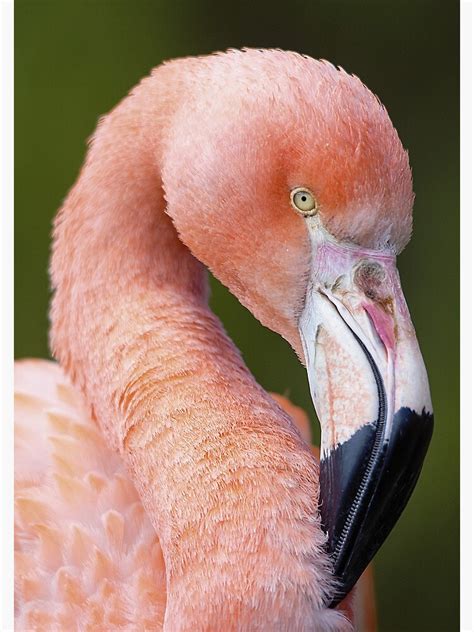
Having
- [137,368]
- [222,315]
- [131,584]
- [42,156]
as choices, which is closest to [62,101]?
[42,156]

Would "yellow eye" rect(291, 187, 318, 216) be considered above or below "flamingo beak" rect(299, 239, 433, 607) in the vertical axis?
above

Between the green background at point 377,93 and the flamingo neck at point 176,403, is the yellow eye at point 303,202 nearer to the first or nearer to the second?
the flamingo neck at point 176,403

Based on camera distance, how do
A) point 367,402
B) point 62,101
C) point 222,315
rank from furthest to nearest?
point 222,315 → point 62,101 → point 367,402

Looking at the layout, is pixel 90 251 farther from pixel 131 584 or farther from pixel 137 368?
pixel 131 584

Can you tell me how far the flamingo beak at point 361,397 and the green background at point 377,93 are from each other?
2.23 feet

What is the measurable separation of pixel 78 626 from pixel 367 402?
0.71 meters

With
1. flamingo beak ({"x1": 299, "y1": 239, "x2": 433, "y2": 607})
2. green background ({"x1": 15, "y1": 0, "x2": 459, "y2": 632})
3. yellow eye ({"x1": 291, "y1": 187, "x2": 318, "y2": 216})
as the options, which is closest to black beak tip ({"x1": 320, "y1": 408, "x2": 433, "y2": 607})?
flamingo beak ({"x1": 299, "y1": 239, "x2": 433, "y2": 607})

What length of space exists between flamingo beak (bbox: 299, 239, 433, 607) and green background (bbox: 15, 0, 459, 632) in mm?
680

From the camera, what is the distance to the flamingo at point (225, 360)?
1451 millimetres

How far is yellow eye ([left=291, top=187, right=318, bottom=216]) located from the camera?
1466 mm

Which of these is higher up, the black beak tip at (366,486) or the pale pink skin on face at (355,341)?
the pale pink skin on face at (355,341)

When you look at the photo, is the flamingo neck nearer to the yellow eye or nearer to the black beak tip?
the black beak tip

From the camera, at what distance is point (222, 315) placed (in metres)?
2.68

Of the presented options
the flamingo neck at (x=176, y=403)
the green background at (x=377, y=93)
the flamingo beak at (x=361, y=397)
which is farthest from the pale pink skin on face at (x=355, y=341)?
the green background at (x=377, y=93)
